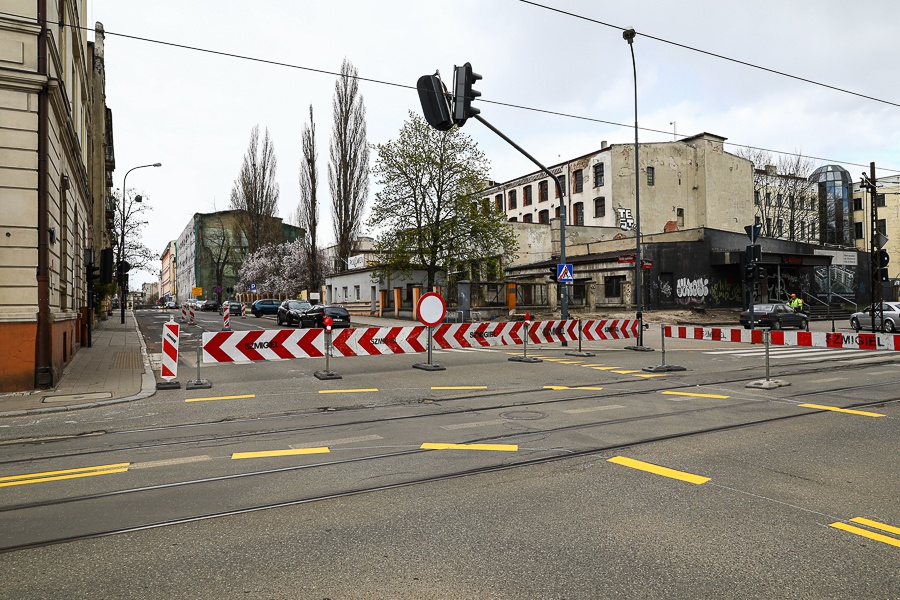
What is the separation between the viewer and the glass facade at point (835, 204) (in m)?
61.2

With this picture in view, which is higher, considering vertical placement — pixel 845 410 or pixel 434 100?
pixel 434 100

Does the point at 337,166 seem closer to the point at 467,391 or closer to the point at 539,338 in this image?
the point at 539,338

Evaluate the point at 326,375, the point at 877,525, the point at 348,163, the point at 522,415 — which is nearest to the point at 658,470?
the point at 877,525

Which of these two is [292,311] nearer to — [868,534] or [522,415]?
[522,415]

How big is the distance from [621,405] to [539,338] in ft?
28.7

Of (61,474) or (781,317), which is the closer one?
(61,474)

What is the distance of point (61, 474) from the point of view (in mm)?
5652

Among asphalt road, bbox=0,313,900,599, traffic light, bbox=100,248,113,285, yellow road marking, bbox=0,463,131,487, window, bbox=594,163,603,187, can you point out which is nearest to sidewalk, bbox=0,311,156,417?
asphalt road, bbox=0,313,900,599

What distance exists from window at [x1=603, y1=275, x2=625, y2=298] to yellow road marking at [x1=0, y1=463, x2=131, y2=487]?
117 ft

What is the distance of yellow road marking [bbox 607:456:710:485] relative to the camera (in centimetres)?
529

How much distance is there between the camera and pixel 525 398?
10031 millimetres

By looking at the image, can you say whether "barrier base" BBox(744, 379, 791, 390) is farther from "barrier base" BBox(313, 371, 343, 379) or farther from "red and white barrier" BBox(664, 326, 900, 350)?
"barrier base" BBox(313, 371, 343, 379)

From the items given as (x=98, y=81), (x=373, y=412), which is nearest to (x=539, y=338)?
(x=373, y=412)

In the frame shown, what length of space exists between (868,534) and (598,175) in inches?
1998
